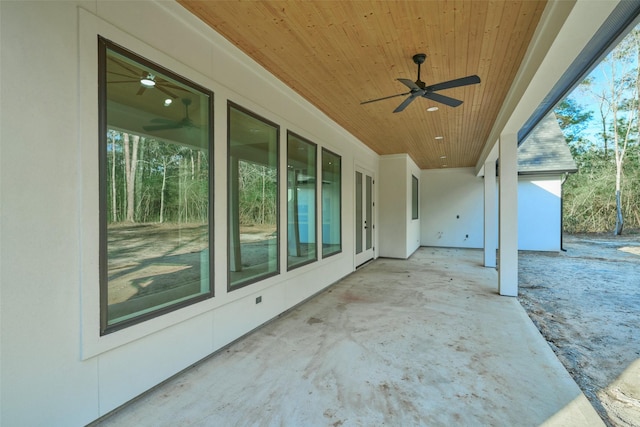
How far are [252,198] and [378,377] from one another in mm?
2186

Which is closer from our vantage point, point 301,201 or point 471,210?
point 301,201

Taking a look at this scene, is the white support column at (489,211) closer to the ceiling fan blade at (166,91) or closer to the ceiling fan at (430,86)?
the ceiling fan at (430,86)

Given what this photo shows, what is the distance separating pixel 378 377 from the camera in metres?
2.43

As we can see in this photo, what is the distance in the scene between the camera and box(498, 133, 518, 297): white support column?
16.0 feet

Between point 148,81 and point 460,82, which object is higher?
point 460,82

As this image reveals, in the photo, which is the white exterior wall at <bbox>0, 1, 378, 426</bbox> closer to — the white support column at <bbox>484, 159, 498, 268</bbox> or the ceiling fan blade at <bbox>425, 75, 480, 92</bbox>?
the ceiling fan blade at <bbox>425, 75, 480, 92</bbox>

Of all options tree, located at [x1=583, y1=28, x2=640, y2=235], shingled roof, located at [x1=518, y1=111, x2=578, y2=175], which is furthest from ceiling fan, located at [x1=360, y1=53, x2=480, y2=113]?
tree, located at [x1=583, y1=28, x2=640, y2=235]

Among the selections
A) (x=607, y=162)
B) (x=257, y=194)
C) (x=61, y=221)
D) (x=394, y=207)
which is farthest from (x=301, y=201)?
(x=607, y=162)

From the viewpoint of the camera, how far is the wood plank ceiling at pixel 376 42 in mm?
2346

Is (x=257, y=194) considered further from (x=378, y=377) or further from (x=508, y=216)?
(x=508, y=216)

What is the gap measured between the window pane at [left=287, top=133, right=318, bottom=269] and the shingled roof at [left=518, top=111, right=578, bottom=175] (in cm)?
773

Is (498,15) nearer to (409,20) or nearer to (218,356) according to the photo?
(409,20)

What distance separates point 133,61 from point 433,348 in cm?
356

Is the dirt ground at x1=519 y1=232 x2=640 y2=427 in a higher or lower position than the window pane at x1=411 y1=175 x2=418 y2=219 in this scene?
lower
